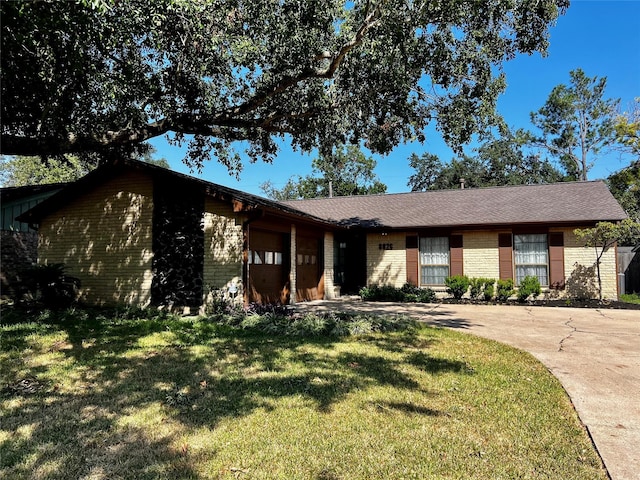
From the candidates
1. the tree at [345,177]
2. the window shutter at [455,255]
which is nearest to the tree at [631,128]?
the window shutter at [455,255]

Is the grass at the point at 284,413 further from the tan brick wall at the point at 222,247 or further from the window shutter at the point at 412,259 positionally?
the window shutter at the point at 412,259

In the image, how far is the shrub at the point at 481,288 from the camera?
13759 millimetres

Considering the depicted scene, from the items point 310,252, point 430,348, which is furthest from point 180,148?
point 430,348

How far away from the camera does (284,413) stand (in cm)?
375

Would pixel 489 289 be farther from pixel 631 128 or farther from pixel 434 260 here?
pixel 631 128

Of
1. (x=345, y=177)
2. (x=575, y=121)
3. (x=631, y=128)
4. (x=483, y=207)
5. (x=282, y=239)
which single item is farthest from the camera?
(x=345, y=177)

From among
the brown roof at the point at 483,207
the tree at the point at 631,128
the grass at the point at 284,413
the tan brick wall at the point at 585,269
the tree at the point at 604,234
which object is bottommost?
the grass at the point at 284,413

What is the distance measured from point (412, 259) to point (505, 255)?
3.18 m

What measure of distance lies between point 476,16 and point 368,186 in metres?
30.7

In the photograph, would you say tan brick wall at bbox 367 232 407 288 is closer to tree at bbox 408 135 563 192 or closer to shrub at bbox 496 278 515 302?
shrub at bbox 496 278 515 302

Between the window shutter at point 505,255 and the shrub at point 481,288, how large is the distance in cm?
55

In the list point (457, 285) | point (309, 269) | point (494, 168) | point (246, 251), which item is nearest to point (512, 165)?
point (494, 168)

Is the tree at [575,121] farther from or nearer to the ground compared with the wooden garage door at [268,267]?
farther from the ground

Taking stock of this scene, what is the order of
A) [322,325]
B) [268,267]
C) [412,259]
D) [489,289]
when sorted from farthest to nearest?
[412,259], [489,289], [268,267], [322,325]
